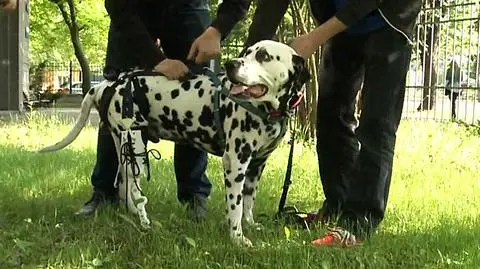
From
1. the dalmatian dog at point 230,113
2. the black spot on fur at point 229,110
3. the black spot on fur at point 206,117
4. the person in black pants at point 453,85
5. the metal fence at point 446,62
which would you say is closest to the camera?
the dalmatian dog at point 230,113

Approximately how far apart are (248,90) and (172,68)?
30.4 inches

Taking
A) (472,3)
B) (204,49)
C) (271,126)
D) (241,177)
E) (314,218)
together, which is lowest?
(314,218)

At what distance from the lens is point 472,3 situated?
1210cm

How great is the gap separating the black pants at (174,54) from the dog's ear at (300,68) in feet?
3.95

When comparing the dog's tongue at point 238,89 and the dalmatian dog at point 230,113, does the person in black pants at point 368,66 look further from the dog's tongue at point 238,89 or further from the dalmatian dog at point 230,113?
the dog's tongue at point 238,89

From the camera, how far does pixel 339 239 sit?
14.6 ft

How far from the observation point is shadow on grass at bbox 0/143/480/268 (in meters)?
4.07

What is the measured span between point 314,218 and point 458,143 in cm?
513

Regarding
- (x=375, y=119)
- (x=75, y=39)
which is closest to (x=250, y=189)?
(x=375, y=119)

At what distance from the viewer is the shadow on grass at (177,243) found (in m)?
4.07

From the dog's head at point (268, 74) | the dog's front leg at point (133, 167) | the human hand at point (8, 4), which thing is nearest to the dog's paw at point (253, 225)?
the dog's front leg at point (133, 167)

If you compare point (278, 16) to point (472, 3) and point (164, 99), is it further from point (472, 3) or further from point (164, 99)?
point (472, 3)

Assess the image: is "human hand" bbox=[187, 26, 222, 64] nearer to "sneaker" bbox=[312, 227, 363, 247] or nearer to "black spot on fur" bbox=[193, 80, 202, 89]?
"black spot on fur" bbox=[193, 80, 202, 89]

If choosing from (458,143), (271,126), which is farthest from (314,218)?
(458,143)
